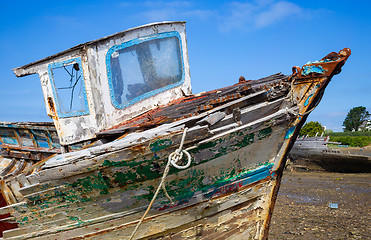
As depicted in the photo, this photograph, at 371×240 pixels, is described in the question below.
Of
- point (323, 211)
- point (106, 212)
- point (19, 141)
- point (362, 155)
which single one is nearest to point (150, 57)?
point (106, 212)

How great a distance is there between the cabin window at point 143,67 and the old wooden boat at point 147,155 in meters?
0.02

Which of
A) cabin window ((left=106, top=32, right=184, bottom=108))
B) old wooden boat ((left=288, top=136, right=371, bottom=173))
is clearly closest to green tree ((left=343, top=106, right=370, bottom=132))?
old wooden boat ((left=288, top=136, right=371, bottom=173))

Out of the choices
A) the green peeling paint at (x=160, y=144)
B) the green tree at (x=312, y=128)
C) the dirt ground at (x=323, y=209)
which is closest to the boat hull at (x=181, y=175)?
the green peeling paint at (x=160, y=144)

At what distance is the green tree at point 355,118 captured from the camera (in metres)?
25.3

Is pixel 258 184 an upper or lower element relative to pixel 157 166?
lower

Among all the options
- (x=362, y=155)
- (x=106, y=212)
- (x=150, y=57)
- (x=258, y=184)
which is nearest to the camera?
(x=106, y=212)

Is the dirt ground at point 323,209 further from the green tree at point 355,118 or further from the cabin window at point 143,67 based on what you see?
the green tree at point 355,118

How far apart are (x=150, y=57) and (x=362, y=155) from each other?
12459mm

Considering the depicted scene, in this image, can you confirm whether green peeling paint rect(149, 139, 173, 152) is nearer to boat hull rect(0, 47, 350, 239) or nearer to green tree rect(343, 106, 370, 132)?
boat hull rect(0, 47, 350, 239)

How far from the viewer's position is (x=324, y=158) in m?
14.9

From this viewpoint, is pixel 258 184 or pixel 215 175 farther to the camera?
pixel 258 184

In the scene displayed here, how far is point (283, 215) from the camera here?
8383 mm

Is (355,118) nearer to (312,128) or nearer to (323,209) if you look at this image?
(312,128)

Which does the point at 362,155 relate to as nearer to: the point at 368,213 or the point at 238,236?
the point at 368,213
